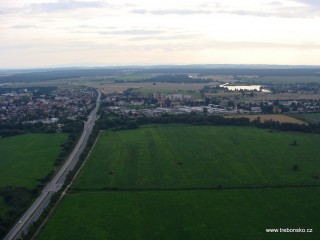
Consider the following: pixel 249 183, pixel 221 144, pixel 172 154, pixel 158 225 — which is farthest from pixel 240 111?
pixel 158 225

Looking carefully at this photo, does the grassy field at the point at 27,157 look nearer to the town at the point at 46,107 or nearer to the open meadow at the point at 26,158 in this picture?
the open meadow at the point at 26,158

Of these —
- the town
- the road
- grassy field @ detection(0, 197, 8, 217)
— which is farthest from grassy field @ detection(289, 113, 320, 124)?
grassy field @ detection(0, 197, 8, 217)

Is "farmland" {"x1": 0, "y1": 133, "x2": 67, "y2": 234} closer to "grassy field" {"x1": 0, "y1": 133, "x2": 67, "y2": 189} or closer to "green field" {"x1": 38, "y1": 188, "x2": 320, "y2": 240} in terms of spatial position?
"grassy field" {"x1": 0, "y1": 133, "x2": 67, "y2": 189}

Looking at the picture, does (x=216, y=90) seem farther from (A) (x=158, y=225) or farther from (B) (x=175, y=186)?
(A) (x=158, y=225)

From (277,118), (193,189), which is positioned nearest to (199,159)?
(193,189)

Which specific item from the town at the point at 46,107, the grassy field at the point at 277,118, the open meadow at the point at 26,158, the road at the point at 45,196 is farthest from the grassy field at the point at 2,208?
the grassy field at the point at 277,118

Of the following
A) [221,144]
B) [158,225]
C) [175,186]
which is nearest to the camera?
[158,225]
